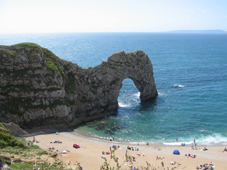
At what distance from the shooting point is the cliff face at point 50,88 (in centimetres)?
4309

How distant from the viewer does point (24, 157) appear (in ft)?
89.9

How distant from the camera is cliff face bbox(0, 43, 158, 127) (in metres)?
43.1

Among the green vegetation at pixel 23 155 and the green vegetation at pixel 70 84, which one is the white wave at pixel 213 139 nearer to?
the green vegetation at pixel 23 155

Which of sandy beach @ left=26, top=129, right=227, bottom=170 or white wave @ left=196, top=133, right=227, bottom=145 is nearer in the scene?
sandy beach @ left=26, top=129, right=227, bottom=170

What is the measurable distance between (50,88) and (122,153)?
876 inches

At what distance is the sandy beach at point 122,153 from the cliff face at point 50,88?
17.0 feet

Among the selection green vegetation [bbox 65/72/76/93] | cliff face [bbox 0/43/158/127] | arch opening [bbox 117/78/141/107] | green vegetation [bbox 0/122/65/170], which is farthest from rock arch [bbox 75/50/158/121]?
green vegetation [bbox 0/122/65/170]

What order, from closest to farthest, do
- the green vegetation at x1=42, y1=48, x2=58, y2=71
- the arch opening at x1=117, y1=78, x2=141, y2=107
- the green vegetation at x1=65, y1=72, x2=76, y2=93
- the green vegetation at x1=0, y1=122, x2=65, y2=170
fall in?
1. the green vegetation at x1=0, y1=122, x2=65, y2=170
2. the green vegetation at x1=42, y1=48, x2=58, y2=71
3. the green vegetation at x1=65, y1=72, x2=76, y2=93
4. the arch opening at x1=117, y1=78, x2=141, y2=107

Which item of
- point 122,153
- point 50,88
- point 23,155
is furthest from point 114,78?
point 23,155

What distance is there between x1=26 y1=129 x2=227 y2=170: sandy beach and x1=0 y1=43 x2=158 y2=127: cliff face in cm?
517

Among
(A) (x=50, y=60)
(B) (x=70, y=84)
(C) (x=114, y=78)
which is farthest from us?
(C) (x=114, y=78)

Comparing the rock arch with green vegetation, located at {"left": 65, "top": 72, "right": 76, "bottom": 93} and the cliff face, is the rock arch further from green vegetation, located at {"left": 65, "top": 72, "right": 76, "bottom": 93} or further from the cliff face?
green vegetation, located at {"left": 65, "top": 72, "right": 76, "bottom": 93}

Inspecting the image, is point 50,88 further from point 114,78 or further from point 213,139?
point 213,139

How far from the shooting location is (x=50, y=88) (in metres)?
45.9
